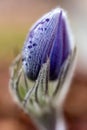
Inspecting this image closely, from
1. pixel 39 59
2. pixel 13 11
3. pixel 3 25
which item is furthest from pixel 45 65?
pixel 13 11

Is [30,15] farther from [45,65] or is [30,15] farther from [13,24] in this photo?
[45,65]

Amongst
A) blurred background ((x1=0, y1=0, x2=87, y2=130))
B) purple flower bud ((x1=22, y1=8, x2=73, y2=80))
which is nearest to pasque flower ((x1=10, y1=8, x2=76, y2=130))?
purple flower bud ((x1=22, y1=8, x2=73, y2=80))

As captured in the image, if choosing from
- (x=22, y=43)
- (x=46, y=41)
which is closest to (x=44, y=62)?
(x=46, y=41)

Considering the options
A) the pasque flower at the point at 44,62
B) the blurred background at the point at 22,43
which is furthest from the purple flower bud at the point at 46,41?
the blurred background at the point at 22,43

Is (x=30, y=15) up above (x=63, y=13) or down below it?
above

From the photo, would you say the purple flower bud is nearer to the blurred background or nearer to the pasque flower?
the pasque flower

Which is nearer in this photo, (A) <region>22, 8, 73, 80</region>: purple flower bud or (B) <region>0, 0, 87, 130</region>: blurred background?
(A) <region>22, 8, 73, 80</region>: purple flower bud

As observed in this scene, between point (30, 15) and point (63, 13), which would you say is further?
point (30, 15)
